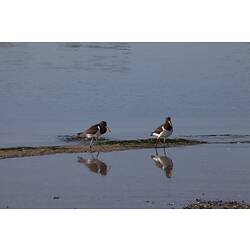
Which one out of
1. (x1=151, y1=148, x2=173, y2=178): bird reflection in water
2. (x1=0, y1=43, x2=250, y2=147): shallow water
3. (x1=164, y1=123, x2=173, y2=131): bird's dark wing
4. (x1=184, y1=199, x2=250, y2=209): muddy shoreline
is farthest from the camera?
(x1=0, y1=43, x2=250, y2=147): shallow water

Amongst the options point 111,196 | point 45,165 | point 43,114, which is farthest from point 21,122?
point 111,196

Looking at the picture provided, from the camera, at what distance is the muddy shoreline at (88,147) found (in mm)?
17328

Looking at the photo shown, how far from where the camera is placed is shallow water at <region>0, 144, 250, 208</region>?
12.8 meters

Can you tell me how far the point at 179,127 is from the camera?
2241 cm

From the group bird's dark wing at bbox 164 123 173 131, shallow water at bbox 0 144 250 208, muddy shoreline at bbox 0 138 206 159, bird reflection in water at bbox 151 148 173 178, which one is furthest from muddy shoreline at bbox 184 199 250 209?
bird's dark wing at bbox 164 123 173 131

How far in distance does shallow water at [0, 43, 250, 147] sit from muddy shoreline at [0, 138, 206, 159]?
4.25 ft

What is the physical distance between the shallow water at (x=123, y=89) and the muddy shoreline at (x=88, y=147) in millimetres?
1295

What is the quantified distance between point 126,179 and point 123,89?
15.6m

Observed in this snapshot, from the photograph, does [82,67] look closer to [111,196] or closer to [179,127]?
[179,127]

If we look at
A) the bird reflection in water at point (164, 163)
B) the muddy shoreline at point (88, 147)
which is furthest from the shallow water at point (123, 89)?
the bird reflection in water at point (164, 163)

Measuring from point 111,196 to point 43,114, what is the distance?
1221cm

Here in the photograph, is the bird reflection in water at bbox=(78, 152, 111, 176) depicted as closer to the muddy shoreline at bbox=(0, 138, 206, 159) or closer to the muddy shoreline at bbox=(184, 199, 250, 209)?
the muddy shoreline at bbox=(0, 138, 206, 159)

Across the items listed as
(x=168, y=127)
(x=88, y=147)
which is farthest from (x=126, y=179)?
(x=168, y=127)

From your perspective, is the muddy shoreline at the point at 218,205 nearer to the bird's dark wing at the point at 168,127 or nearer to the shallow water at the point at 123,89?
the bird's dark wing at the point at 168,127
